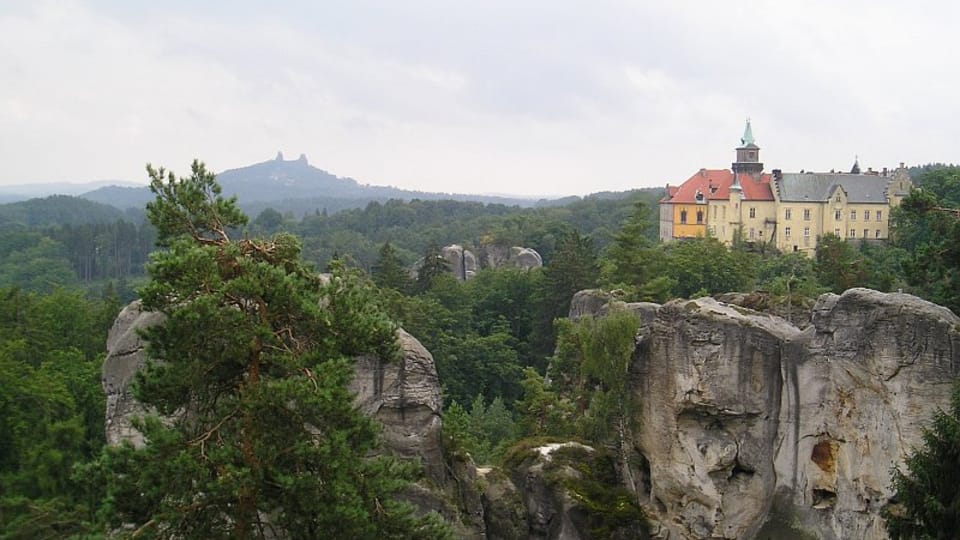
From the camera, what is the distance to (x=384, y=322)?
13.6 m

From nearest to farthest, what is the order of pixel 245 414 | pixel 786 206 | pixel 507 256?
pixel 245 414
pixel 786 206
pixel 507 256

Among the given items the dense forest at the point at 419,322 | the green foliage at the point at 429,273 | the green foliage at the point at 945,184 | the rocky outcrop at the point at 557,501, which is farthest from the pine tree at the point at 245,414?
the green foliage at the point at 429,273

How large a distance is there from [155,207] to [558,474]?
13288 mm

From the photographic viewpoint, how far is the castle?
62.5 metres

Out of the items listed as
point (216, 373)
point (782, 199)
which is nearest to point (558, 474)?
point (216, 373)

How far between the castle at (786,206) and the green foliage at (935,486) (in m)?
47.4

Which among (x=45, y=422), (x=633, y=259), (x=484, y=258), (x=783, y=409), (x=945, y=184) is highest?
(x=945, y=184)

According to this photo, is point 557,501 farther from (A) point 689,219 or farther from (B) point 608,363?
(A) point 689,219

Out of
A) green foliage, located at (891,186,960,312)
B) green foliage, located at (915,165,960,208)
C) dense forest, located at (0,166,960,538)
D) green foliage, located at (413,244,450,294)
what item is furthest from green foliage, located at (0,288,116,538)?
green foliage, located at (915,165,960,208)

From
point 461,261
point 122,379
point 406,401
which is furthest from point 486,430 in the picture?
point 461,261

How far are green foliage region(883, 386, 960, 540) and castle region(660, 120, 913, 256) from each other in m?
47.4

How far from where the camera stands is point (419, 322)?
45688 millimetres

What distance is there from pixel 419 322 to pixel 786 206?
31.1 metres

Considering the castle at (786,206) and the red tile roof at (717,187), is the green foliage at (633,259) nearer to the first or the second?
the castle at (786,206)
